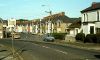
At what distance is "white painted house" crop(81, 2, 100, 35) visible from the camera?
64.8 m

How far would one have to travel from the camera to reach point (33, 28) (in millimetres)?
180625

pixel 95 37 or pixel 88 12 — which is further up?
pixel 88 12

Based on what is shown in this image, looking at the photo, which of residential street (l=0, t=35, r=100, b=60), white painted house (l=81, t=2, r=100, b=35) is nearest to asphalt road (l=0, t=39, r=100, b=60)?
residential street (l=0, t=35, r=100, b=60)

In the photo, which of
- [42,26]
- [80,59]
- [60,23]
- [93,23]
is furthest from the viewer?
[42,26]

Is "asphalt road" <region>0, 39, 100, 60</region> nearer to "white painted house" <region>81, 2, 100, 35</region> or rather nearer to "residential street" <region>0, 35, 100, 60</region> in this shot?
"residential street" <region>0, 35, 100, 60</region>

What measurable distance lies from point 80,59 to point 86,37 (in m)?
36.8

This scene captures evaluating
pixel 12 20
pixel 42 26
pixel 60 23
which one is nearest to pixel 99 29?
pixel 12 20

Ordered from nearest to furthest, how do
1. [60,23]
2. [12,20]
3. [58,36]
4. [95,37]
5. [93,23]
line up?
[12,20], [95,37], [93,23], [58,36], [60,23]

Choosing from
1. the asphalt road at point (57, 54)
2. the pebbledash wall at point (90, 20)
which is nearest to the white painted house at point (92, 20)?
the pebbledash wall at point (90, 20)

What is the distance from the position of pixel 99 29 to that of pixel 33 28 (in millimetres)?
118218

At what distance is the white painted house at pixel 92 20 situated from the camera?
64.8 metres

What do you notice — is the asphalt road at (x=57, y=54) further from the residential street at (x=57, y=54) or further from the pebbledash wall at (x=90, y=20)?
the pebbledash wall at (x=90, y=20)

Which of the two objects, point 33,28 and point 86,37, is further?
point 33,28

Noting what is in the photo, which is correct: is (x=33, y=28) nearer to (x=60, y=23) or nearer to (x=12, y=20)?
(x=60, y=23)
